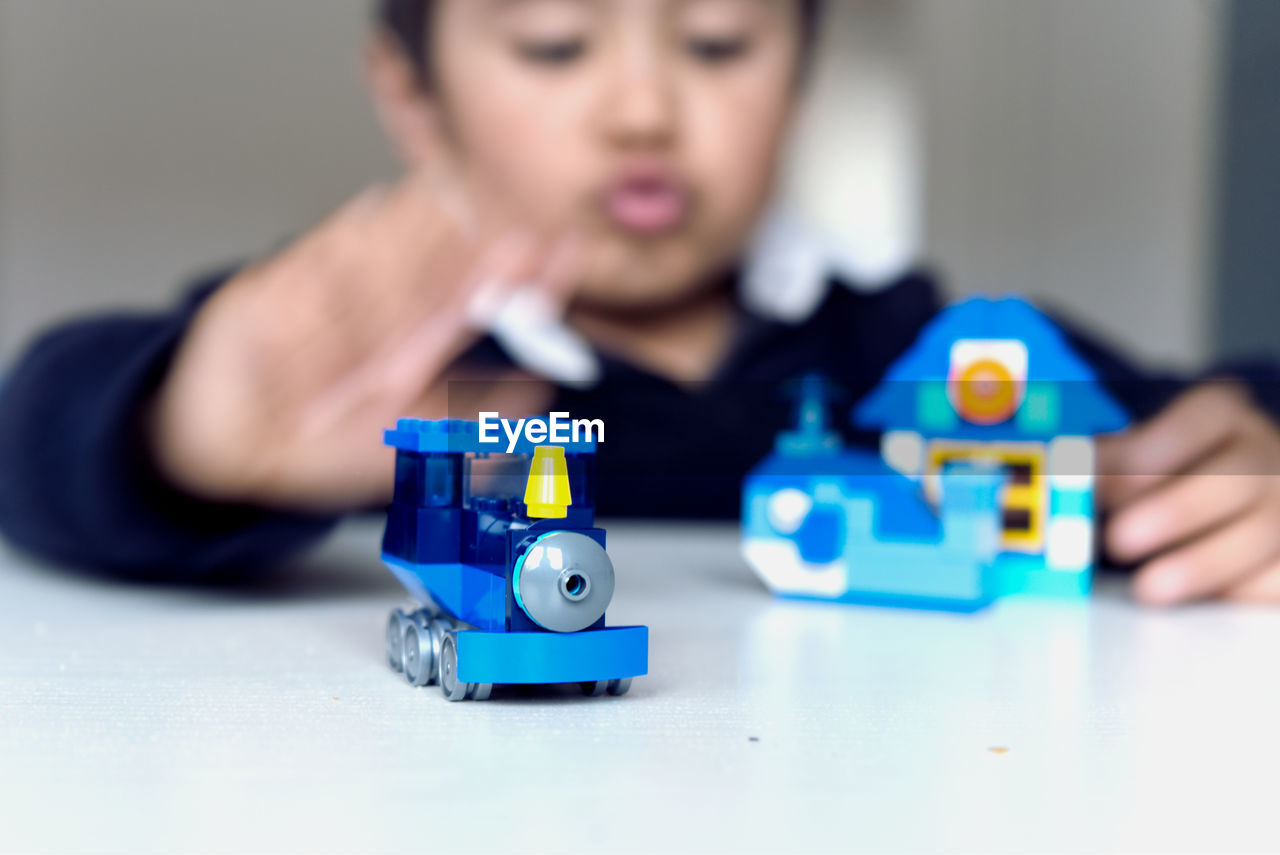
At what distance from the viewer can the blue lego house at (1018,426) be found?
75cm

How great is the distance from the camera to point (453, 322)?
3.55ft

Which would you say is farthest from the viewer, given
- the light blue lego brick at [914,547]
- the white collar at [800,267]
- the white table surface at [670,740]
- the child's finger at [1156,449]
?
the white collar at [800,267]

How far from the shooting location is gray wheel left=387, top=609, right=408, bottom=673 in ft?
1.65

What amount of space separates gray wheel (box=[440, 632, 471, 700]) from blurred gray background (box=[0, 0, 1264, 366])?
852 mm

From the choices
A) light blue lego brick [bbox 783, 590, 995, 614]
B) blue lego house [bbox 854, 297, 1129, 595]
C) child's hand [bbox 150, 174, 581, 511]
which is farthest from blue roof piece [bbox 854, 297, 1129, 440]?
child's hand [bbox 150, 174, 581, 511]

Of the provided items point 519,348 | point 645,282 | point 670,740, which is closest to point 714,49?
point 645,282

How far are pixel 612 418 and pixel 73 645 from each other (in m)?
0.70

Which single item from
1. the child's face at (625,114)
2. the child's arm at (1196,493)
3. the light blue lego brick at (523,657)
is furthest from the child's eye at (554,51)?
the light blue lego brick at (523,657)

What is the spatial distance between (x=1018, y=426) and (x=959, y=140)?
0.59 m

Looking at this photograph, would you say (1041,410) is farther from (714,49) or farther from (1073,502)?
(714,49)

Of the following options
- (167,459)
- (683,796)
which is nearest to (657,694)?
(683,796)

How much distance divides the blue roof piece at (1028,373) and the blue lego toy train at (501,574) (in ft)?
1.23

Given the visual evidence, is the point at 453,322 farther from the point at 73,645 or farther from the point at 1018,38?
the point at 1018,38

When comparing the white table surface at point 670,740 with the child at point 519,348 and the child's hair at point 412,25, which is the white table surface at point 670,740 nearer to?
the child at point 519,348
